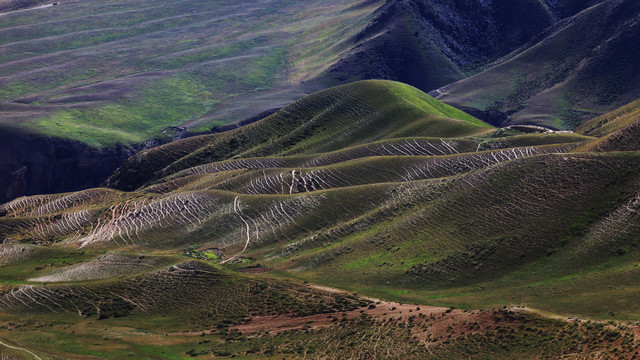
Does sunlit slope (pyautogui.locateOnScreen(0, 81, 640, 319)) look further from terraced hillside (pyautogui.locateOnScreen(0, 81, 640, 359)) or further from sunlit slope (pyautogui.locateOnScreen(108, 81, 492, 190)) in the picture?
sunlit slope (pyautogui.locateOnScreen(108, 81, 492, 190))

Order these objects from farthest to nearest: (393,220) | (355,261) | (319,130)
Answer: (319,130)
(393,220)
(355,261)

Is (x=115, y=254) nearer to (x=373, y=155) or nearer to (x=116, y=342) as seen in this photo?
(x=116, y=342)

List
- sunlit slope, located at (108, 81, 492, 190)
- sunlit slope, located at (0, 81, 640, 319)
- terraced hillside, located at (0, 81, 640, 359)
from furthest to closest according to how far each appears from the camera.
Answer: sunlit slope, located at (108, 81, 492, 190) → sunlit slope, located at (0, 81, 640, 319) → terraced hillside, located at (0, 81, 640, 359)

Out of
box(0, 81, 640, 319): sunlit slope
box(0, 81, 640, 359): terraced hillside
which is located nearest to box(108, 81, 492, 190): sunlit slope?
box(0, 81, 640, 319): sunlit slope

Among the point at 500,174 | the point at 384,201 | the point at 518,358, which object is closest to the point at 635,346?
the point at 518,358

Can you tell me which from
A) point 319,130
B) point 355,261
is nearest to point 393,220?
point 355,261

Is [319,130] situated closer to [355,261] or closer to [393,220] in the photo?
[393,220]
